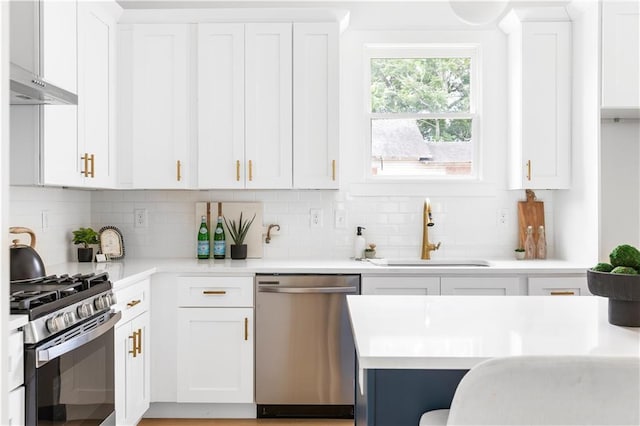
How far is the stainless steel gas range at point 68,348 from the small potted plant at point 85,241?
1026 mm

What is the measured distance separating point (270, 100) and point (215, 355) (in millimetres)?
1590

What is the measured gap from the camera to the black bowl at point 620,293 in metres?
1.63

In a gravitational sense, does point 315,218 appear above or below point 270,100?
below

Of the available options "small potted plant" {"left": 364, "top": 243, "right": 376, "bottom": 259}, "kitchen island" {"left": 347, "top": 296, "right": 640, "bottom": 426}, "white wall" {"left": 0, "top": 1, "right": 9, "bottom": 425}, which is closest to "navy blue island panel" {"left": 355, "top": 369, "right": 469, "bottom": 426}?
"kitchen island" {"left": 347, "top": 296, "right": 640, "bottom": 426}

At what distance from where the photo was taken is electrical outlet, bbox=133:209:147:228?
397 cm

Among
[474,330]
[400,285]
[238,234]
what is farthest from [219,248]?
[474,330]

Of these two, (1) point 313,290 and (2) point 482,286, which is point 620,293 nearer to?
(2) point 482,286

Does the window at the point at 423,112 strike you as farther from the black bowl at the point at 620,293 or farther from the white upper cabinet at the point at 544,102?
the black bowl at the point at 620,293

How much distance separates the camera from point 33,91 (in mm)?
2377

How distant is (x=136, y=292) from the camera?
3.09 meters

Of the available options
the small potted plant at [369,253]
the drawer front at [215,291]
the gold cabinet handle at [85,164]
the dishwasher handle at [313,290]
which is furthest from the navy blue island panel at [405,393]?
the small potted plant at [369,253]

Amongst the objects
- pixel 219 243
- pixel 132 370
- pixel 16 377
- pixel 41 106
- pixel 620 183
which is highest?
pixel 41 106

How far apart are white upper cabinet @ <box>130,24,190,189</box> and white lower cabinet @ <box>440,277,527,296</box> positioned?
5.75 ft

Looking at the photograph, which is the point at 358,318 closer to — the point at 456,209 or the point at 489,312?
the point at 489,312
